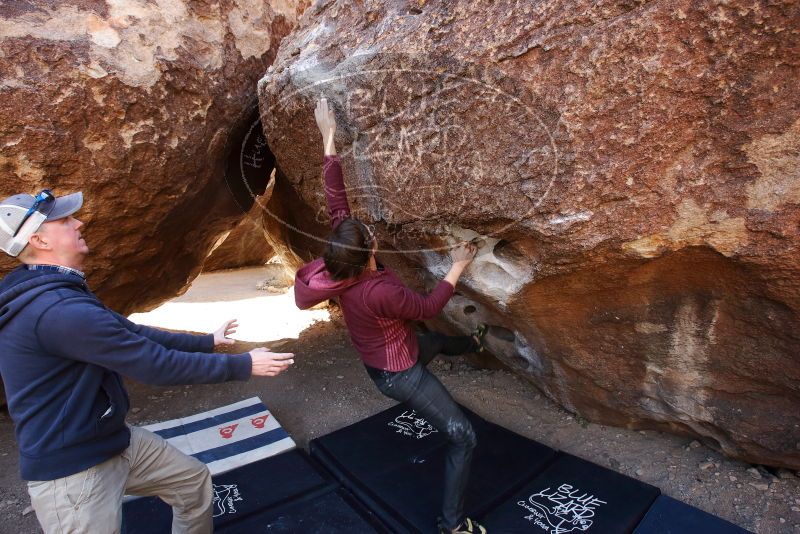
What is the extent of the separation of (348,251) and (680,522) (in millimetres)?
1798

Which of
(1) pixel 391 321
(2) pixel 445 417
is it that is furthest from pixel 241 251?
(2) pixel 445 417

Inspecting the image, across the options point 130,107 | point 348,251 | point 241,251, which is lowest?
point 241,251

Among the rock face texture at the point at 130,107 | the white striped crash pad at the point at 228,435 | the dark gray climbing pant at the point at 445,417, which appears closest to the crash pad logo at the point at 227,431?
the white striped crash pad at the point at 228,435

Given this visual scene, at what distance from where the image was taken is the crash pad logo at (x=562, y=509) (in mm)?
2141

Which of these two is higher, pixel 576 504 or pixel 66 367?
pixel 66 367

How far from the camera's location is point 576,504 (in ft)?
7.39

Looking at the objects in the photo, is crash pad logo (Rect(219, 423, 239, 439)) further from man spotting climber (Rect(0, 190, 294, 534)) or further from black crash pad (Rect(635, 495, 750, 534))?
black crash pad (Rect(635, 495, 750, 534))

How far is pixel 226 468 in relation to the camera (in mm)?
2658

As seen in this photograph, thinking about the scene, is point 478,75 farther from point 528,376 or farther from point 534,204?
point 528,376

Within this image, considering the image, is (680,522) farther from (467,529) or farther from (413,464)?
(413,464)

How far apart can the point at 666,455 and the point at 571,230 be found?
148 cm

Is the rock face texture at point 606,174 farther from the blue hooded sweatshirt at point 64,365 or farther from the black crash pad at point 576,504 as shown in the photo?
the blue hooded sweatshirt at point 64,365

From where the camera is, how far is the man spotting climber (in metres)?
1.40

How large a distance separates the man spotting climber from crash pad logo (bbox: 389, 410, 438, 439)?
5.08ft
